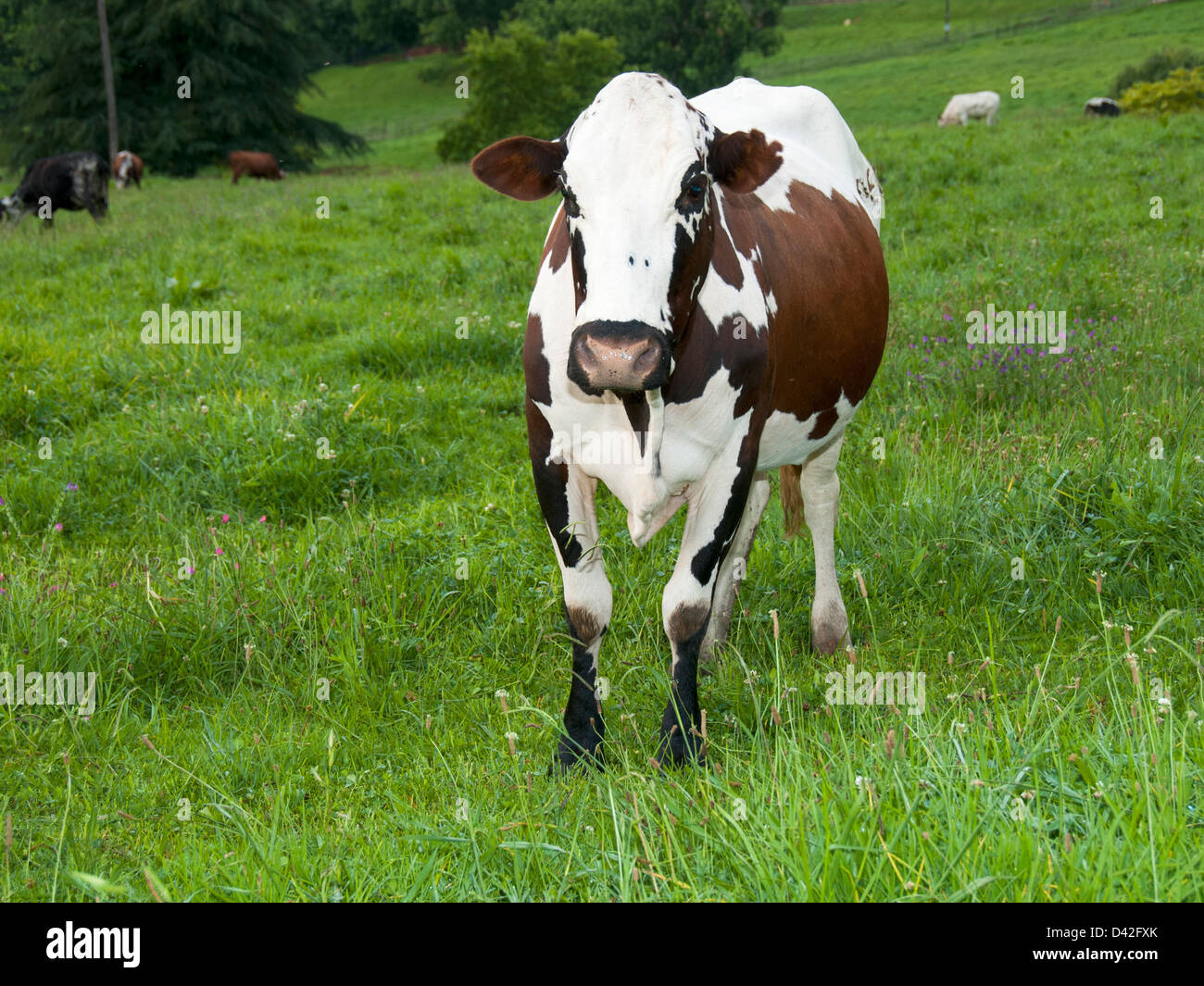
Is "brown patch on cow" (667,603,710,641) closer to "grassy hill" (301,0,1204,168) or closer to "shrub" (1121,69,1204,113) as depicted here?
"grassy hill" (301,0,1204,168)

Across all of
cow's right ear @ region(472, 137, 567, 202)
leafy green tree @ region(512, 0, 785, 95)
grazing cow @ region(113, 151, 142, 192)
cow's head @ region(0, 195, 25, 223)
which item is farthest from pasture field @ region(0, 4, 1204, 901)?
leafy green tree @ region(512, 0, 785, 95)

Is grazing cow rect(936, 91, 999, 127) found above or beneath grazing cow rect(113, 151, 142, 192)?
above

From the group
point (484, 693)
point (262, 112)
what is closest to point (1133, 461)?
point (484, 693)

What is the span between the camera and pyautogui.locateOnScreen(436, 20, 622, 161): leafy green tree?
3578 centimetres

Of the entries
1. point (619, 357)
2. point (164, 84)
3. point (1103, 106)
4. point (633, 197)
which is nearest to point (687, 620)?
point (619, 357)

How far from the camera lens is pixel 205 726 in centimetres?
362

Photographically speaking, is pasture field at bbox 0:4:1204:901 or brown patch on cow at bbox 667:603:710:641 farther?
brown patch on cow at bbox 667:603:710:641

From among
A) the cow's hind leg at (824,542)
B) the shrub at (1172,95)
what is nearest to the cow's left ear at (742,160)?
the cow's hind leg at (824,542)

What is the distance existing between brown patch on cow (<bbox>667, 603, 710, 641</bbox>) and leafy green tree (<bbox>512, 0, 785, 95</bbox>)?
Answer: 44438 mm

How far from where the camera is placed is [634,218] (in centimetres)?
294

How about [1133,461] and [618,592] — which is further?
[1133,461]

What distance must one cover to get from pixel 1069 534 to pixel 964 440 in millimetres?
1071

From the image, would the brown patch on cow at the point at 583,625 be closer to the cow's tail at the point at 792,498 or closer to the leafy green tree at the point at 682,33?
the cow's tail at the point at 792,498

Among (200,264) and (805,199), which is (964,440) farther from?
(200,264)
